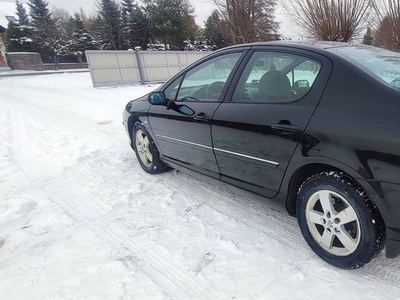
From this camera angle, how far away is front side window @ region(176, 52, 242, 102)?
9.24 feet

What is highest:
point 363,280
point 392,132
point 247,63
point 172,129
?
point 247,63

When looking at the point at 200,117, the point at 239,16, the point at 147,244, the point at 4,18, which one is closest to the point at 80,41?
the point at 4,18

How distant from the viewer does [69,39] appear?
4109cm

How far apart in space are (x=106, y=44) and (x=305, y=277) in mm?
41850

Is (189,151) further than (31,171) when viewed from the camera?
No

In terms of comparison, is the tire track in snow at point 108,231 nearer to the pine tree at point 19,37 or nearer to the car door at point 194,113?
the car door at point 194,113

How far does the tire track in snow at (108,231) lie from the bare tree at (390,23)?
11024 millimetres

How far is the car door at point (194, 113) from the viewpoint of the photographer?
9.26 ft

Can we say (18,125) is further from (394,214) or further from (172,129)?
(394,214)

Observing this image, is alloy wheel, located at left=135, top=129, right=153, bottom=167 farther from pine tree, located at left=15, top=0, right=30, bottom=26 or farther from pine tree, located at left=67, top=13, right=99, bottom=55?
pine tree, located at left=15, top=0, right=30, bottom=26

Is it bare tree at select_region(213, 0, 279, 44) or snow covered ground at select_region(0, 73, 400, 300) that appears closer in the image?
snow covered ground at select_region(0, 73, 400, 300)

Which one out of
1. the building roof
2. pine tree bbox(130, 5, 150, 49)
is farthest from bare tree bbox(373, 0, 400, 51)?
the building roof

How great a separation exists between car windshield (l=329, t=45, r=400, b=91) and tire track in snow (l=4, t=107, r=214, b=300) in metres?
1.86

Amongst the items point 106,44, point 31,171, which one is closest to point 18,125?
point 31,171
